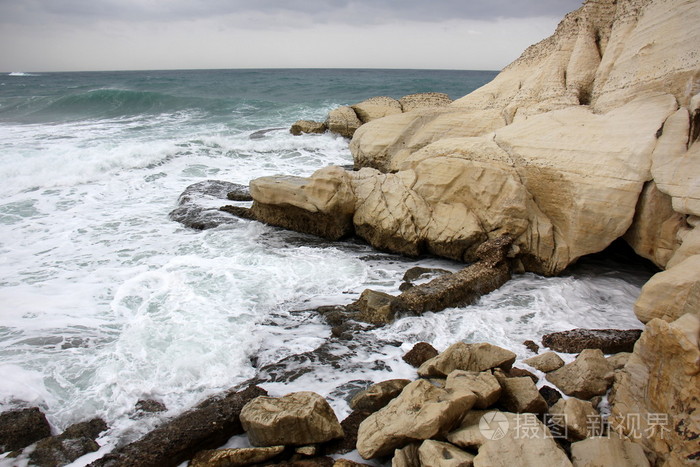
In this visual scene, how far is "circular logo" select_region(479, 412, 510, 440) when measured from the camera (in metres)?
3.33

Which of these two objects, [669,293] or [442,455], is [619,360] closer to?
[669,293]

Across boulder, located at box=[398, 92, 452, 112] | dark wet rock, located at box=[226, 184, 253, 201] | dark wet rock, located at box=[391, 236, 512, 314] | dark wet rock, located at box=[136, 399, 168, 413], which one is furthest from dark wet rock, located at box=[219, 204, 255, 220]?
boulder, located at box=[398, 92, 452, 112]

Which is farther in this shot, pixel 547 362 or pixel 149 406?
pixel 547 362

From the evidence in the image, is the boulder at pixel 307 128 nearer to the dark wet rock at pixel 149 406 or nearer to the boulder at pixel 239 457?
the dark wet rock at pixel 149 406

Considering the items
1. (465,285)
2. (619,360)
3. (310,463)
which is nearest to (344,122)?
(465,285)

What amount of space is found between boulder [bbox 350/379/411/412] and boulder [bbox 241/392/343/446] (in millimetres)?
423

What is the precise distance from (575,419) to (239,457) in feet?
8.80

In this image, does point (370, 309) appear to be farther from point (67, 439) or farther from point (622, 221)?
point (622, 221)

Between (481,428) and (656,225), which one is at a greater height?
(656,225)

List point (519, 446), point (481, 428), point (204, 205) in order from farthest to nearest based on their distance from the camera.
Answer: point (204, 205) → point (481, 428) → point (519, 446)

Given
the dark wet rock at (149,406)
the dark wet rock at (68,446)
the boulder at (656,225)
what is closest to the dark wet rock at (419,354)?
the dark wet rock at (149,406)

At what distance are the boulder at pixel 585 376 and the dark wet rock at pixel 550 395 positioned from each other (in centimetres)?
13

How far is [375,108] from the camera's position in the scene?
17.4m

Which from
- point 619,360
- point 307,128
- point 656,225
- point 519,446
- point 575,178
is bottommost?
point 619,360
